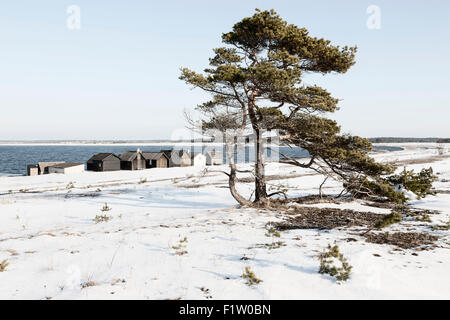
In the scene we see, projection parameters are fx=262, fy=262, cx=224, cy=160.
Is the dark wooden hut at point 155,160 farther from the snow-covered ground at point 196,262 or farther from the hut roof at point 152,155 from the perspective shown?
the snow-covered ground at point 196,262

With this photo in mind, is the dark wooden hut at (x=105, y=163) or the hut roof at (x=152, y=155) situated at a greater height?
the hut roof at (x=152, y=155)

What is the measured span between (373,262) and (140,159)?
169 ft

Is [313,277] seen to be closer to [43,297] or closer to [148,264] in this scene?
[148,264]

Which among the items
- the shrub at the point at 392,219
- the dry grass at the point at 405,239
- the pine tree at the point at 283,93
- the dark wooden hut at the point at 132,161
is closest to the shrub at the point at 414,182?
the pine tree at the point at 283,93

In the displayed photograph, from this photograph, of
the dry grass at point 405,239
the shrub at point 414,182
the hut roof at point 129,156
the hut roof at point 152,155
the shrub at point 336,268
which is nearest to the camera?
the shrub at point 336,268

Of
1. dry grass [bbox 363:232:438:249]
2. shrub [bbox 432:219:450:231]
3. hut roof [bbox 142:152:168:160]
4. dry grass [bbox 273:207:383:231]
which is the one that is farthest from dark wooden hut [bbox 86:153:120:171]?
shrub [bbox 432:219:450:231]

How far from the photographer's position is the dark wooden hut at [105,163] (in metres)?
49.5

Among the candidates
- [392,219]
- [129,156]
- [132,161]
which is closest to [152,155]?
[129,156]

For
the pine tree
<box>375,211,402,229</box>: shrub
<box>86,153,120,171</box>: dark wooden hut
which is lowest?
<box>86,153,120,171</box>: dark wooden hut

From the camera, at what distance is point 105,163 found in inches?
1951

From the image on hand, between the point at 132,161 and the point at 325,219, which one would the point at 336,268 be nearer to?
the point at 325,219

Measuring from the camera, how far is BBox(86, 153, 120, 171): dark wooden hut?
163ft

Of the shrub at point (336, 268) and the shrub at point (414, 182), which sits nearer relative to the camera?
the shrub at point (336, 268)

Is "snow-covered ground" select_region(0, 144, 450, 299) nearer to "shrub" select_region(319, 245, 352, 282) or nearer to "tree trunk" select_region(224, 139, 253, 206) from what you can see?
"shrub" select_region(319, 245, 352, 282)
